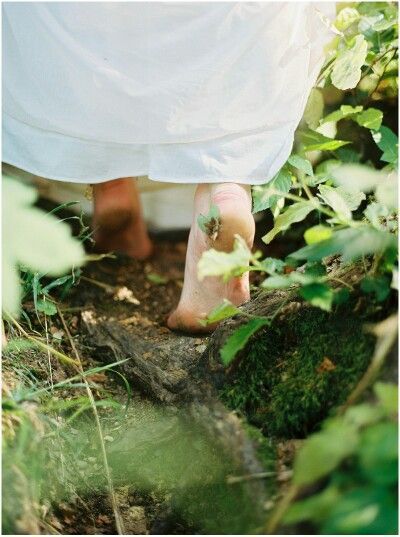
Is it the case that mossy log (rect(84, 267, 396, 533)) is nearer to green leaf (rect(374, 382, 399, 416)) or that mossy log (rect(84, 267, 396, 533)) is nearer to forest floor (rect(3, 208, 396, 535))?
forest floor (rect(3, 208, 396, 535))

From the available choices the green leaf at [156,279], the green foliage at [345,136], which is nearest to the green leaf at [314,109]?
the green foliage at [345,136]

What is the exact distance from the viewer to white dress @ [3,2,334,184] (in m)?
1.34

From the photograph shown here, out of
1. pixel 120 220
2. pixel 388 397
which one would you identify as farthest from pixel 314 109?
pixel 388 397

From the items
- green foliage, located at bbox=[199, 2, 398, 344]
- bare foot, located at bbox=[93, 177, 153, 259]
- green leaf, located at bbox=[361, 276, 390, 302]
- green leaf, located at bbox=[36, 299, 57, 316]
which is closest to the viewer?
green leaf, located at bbox=[361, 276, 390, 302]

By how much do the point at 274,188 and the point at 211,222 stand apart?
0.20 meters

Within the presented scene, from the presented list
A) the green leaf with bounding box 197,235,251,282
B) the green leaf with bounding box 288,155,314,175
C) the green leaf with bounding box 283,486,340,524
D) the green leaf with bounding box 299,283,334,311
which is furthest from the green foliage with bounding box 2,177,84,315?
the green leaf with bounding box 288,155,314,175

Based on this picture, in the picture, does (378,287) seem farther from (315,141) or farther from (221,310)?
(315,141)

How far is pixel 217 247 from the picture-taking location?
1357 mm

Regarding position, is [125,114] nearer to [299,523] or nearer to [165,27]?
[165,27]

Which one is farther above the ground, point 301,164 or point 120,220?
point 301,164

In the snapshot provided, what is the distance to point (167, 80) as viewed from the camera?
1.37m

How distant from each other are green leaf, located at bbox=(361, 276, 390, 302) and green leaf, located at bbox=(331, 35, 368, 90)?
2.18 feet

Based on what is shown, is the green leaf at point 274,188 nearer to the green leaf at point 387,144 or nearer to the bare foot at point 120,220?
the green leaf at point 387,144

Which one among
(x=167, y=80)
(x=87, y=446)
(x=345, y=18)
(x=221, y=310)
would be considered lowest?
(x=87, y=446)
